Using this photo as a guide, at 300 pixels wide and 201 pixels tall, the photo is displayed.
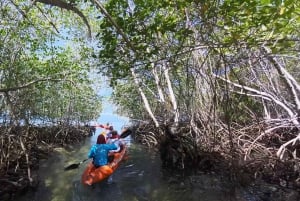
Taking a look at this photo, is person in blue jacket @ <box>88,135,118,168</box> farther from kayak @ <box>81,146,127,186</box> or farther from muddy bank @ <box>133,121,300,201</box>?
muddy bank @ <box>133,121,300,201</box>

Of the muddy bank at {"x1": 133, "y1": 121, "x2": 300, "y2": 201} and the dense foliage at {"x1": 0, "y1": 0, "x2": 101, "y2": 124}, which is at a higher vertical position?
the dense foliage at {"x1": 0, "y1": 0, "x2": 101, "y2": 124}

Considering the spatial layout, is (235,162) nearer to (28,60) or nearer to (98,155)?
(98,155)

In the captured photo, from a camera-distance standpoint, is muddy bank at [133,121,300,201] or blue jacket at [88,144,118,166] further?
blue jacket at [88,144,118,166]

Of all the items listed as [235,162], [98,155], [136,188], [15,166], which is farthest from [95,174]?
[235,162]

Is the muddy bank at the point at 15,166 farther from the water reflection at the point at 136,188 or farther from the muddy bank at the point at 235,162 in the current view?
the muddy bank at the point at 235,162

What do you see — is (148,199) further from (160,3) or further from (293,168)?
(160,3)

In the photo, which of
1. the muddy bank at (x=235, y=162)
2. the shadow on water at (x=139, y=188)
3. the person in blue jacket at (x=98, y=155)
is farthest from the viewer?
the person in blue jacket at (x=98, y=155)

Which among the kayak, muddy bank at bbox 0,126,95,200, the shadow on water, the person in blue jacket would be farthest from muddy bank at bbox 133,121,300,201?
muddy bank at bbox 0,126,95,200

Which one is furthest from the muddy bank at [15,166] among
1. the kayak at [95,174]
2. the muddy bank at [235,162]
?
the muddy bank at [235,162]

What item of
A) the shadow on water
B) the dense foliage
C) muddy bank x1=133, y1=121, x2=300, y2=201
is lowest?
the shadow on water

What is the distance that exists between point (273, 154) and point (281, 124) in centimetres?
123

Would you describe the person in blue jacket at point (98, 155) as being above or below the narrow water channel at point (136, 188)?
above

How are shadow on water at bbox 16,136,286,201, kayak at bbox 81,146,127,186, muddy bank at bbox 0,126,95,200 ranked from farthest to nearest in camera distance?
kayak at bbox 81,146,127,186 → shadow on water at bbox 16,136,286,201 → muddy bank at bbox 0,126,95,200

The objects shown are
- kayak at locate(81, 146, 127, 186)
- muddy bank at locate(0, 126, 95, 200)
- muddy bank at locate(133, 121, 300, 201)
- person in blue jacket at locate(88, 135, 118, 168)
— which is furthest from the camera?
person in blue jacket at locate(88, 135, 118, 168)
